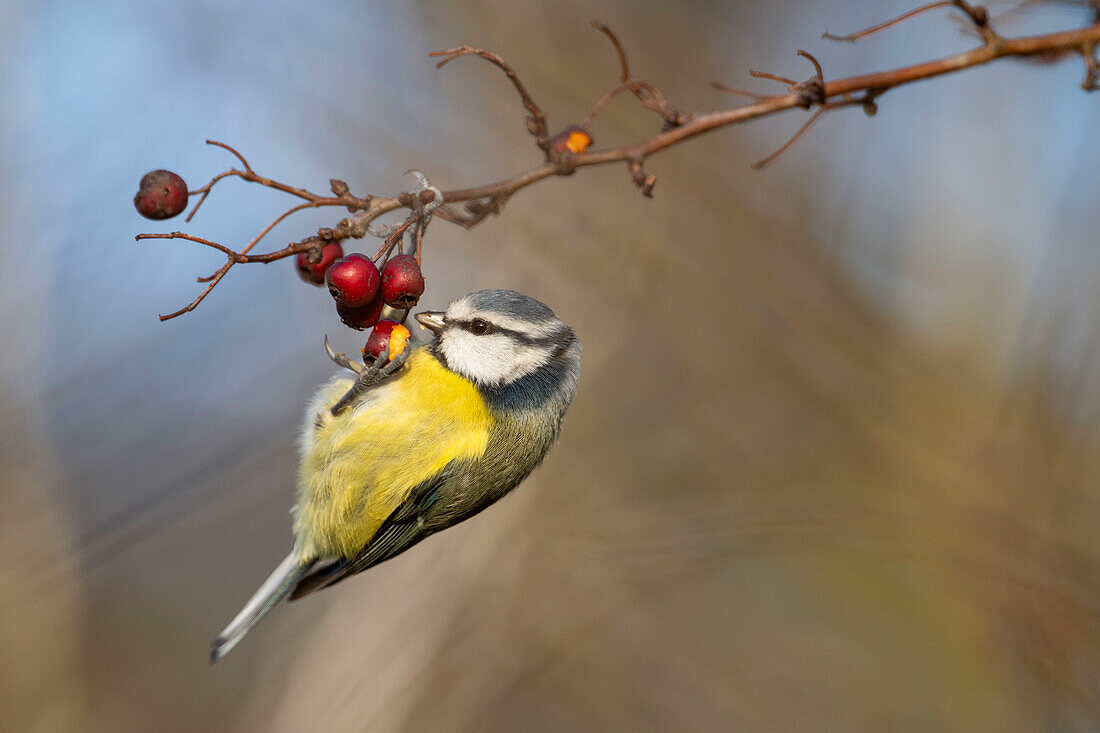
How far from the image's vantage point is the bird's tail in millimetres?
2248

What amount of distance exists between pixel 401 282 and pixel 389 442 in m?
0.79

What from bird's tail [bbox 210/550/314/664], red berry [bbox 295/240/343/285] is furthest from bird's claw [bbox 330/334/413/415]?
bird's tail [bbox 210/550/314/664]

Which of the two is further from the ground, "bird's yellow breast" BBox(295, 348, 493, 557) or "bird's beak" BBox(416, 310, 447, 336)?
"bird's beak" BBox(416, 310, 447, 336)

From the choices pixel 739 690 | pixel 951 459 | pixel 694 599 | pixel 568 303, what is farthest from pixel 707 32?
pixel 739 690

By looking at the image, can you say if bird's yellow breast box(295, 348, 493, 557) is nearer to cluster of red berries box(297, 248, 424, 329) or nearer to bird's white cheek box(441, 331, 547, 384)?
bird's white cheek box(441, 331, 547, 384)

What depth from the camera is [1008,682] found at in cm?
306

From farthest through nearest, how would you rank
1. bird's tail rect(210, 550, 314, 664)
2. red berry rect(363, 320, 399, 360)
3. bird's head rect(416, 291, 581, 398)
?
bird's tail rect(210, 550, 314, 664) → bird's head rect(416, 291, 581, 398) → red berry rect(363, 320, 399, 360)

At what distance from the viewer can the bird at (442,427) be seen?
2111mm

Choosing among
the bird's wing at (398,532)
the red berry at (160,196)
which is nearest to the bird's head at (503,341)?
the bird's wing at (398,532)

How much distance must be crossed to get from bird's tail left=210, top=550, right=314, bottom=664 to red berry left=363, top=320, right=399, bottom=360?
36.2 inches

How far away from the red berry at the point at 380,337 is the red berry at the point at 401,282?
222mm

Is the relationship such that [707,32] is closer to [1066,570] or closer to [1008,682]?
[1066,570]

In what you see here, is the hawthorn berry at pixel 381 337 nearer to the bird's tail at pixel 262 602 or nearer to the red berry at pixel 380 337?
the red berry at pixel 380 337

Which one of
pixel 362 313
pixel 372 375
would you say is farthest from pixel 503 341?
pixel 362 313
